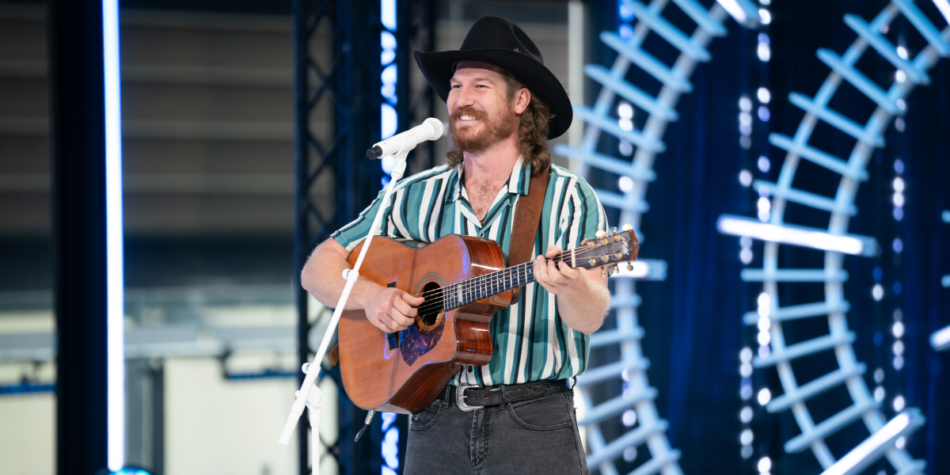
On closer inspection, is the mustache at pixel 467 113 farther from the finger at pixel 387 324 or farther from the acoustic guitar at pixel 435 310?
the finger at pixel 387 324

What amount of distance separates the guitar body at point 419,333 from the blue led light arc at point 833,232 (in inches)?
94.6

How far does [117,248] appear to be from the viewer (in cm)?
376

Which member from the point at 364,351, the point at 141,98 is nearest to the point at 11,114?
the point at 141,98

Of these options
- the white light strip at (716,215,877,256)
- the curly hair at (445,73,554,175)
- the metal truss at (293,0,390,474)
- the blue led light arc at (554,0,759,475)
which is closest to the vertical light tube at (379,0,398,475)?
the metal truss at (293,0,390,474)

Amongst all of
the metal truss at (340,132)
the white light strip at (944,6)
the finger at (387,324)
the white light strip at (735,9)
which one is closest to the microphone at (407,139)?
the finger at (387,324)

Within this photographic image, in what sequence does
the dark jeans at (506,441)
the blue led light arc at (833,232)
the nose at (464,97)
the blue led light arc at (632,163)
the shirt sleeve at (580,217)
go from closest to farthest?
1. the dark jeans at (506,441)
2. the shirt sleeve at (580,217)
3. the nose at (464,97)
4. the blue led light arc at (833,232)
5. the blue led light arc at (632,163)

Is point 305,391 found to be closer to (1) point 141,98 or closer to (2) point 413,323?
(2) point 413,323

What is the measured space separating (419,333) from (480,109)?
0.64 meters

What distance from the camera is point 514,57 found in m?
1.88

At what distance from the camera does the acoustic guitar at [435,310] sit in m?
1.65

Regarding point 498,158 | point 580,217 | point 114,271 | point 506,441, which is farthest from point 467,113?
point 114,271

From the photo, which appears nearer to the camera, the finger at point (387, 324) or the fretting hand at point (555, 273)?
the fretting hand at point (555, 273)

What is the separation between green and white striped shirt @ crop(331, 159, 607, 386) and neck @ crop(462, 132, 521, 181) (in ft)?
0.16

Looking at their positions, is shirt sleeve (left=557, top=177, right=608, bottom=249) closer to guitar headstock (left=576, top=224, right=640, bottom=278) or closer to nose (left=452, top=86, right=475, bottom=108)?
guitar headstock (left=576, top=224, right=640, bottom=278)
